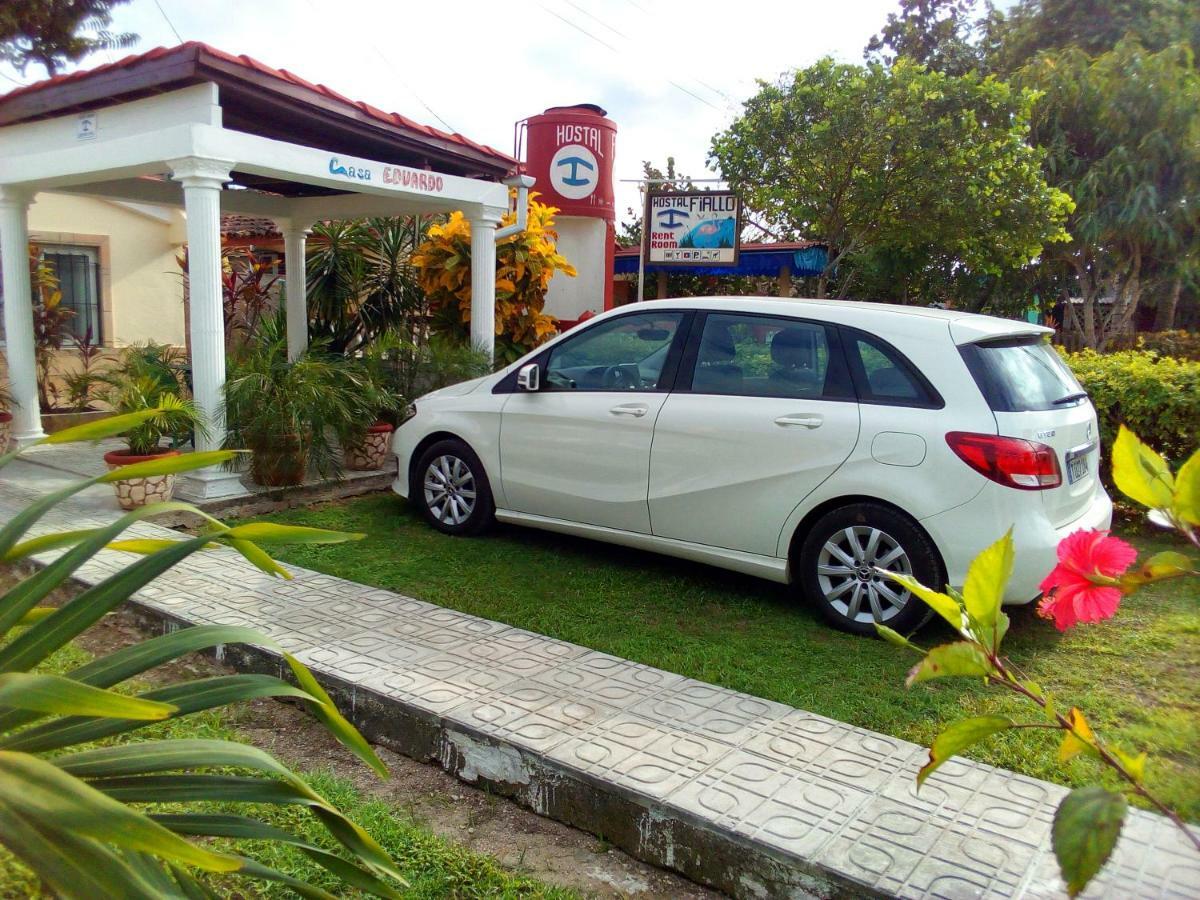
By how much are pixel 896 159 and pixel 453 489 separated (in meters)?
11.7

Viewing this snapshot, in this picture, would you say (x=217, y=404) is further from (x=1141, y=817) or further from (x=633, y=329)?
Answer: (x=1141, y=817)

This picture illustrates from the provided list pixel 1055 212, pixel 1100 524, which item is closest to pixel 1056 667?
pixel 1100 524

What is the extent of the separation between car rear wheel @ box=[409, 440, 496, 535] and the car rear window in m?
3.21

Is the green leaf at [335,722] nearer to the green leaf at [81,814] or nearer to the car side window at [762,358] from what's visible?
the green leaf at [81,814]

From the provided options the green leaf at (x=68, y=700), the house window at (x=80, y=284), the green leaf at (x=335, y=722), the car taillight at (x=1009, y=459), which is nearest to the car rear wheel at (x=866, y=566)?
the car taillight at (x=1009, y=459)

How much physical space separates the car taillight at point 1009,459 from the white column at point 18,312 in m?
8.16

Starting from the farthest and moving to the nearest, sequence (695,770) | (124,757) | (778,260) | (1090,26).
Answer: (1090,26) → (778,260) → (695,770) → (124,757)

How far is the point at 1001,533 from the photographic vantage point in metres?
4.46

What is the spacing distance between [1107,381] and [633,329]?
13.1 ft

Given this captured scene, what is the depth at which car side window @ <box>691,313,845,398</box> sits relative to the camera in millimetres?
5113

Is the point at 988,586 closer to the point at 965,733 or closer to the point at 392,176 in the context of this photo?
the point at 965,733

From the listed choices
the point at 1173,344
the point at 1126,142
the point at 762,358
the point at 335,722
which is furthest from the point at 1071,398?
the point at 1126,142

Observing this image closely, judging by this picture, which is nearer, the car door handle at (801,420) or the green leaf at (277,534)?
the green leaf at (277,534)

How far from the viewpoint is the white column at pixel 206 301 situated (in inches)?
270
